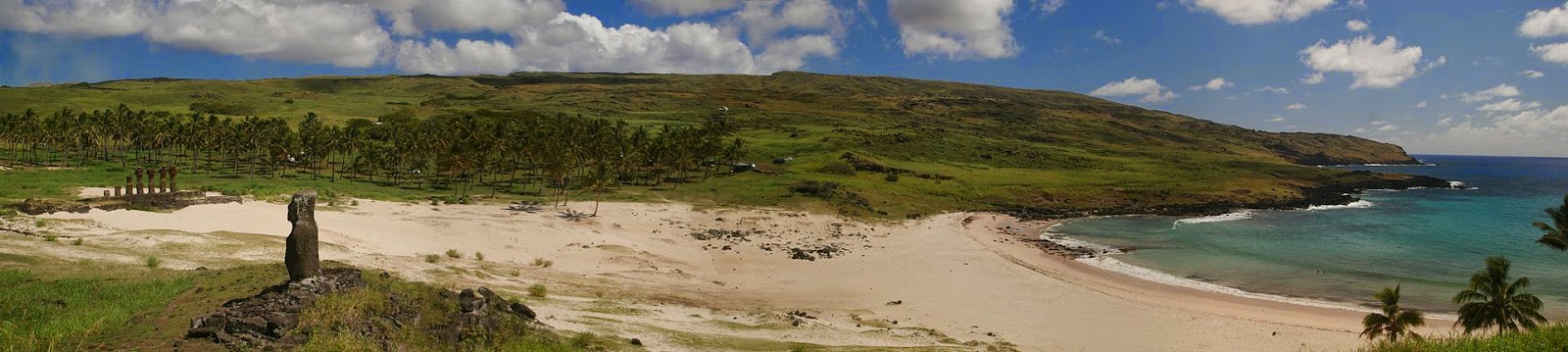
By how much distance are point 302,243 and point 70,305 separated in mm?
4623

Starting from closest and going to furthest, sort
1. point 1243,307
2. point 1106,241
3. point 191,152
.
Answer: point 1243,307 < point 1106,241 < point 191,152

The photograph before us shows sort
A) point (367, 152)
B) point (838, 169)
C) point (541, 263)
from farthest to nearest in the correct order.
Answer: point (838, 169) < point (367, 152) < point (541, 263)

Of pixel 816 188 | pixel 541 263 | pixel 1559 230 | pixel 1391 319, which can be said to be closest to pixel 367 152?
pixel 816 188

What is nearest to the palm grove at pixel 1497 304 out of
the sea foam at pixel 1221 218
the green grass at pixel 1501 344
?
the green grass at pixel 1501 344

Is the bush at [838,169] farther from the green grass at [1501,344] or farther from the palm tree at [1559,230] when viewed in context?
the green grass at [1501,344]

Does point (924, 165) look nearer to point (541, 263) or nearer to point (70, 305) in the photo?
point (541, 263)

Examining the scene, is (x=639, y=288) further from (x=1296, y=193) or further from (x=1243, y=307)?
(x=1296, y=193)

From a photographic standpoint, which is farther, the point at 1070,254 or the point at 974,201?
the point at 974,201

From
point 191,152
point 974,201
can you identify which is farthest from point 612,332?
point 191,152

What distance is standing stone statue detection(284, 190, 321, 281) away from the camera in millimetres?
19484

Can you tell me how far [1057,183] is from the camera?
110125 mm

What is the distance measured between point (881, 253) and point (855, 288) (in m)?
13.9

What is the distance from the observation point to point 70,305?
16719mm

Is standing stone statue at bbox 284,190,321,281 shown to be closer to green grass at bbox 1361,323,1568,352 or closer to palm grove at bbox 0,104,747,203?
green grass at bbox 1361,323,1568,352
